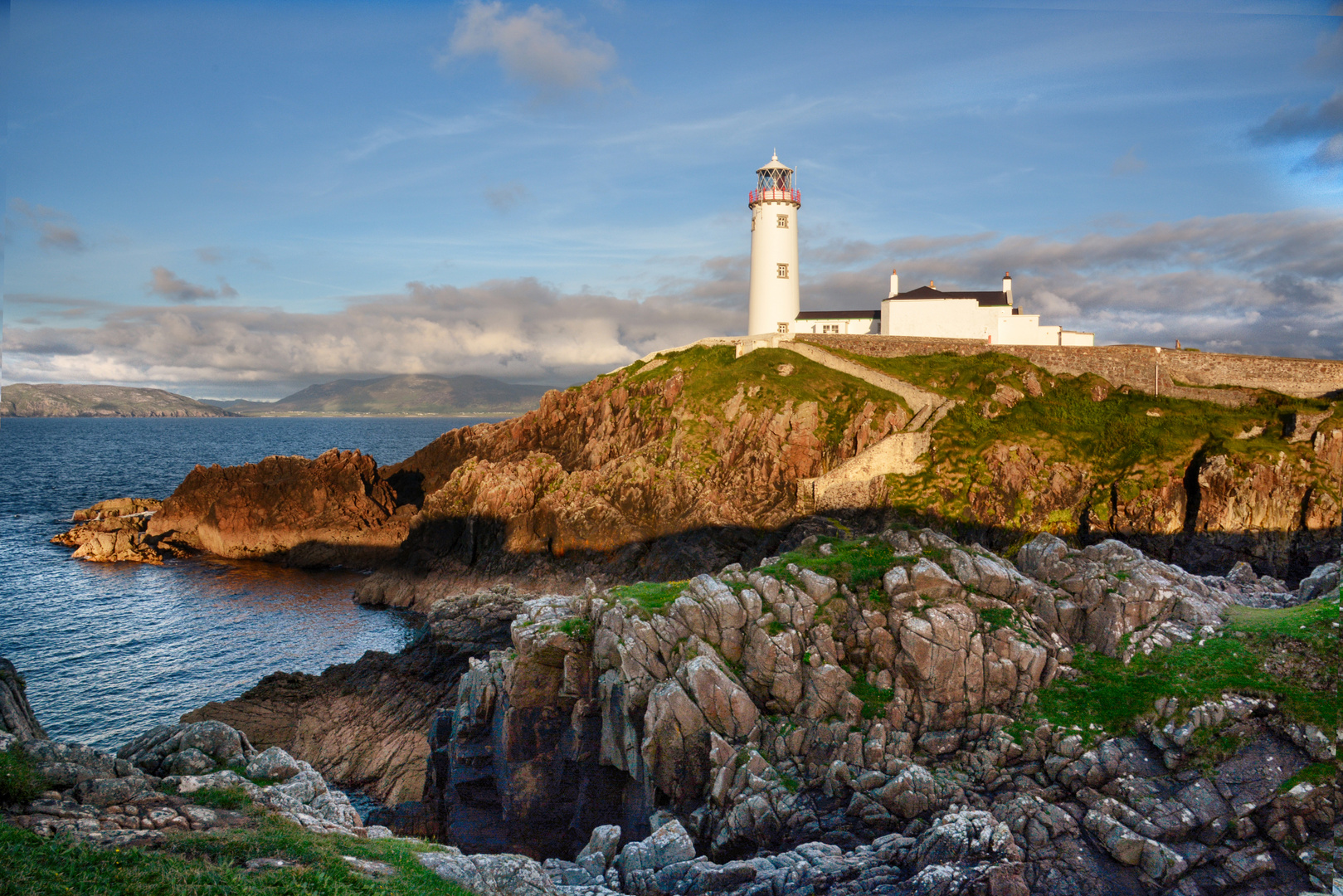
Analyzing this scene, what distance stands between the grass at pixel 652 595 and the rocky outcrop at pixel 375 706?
12.5 meters

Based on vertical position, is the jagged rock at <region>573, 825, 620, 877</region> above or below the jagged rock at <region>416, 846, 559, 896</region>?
below

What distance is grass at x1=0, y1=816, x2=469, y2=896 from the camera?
905 cm

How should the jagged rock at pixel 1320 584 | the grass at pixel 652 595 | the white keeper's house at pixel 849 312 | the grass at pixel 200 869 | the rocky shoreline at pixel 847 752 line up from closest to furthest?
the grass at pixel 200 869
the rocky shoreline at pixel 847 752
the jagged rock at pixel 1320 584
the grass at pixel 652 595
the white keeper's house at pixel 849 312

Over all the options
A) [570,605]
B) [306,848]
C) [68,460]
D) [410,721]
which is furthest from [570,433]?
[68,460]

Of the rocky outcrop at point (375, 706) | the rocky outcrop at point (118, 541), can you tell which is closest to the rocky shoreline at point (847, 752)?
the rocky outcrop at point (375, 706)

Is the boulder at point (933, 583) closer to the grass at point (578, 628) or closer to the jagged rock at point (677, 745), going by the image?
the jagged rock at point (677, 745)

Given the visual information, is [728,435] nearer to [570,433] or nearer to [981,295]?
[570,433]

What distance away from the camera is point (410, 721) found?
31.9 m

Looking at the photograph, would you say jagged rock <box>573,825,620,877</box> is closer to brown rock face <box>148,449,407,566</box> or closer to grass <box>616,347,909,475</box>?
grass <box>616,347,909,475</box>

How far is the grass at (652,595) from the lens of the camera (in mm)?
22578

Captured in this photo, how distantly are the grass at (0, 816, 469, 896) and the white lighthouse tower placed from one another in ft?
191

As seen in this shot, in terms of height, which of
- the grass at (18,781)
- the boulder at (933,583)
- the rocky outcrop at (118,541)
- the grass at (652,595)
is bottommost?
the rocky outcrop at (118,541)

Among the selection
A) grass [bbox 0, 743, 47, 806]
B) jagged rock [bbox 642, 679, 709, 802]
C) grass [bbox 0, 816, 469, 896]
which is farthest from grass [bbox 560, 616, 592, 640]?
grass [bbox 0, 743, 47, 806]

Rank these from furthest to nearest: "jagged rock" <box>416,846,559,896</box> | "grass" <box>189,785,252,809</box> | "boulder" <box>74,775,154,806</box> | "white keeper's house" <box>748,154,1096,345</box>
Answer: "white keeper's house" <box>748,154,1096,345</box>, "grass" <box>189,785,252,809</box>, "jagged rock" <box>416,846,559,896</box>, "boulder" <box>74,775,154,806</box>
